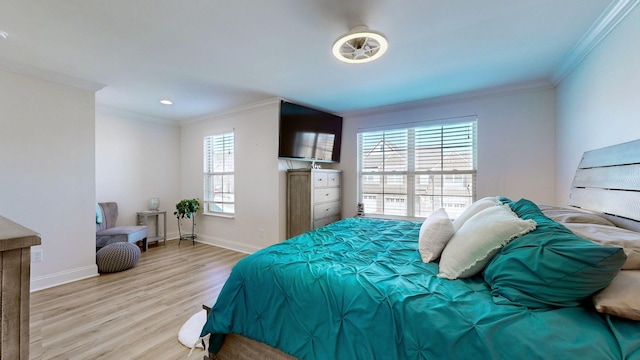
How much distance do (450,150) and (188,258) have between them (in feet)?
14.2

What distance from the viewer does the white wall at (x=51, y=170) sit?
266cm

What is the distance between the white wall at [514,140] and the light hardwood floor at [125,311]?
149 inches

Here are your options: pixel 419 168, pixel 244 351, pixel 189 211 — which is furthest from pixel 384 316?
pixel 189 211

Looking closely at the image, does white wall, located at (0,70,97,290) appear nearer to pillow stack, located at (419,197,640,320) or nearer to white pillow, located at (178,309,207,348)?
white pillow, located at (178,309,207,348)

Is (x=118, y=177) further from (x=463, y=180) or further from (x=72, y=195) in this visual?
(x=463, y=180)

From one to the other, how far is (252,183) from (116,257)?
2.03 m

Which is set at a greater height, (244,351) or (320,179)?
(320,179)

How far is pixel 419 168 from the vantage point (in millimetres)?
3859

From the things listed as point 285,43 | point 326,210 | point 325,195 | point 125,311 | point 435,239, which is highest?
point 285,43

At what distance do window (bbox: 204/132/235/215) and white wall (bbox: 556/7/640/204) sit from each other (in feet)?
15.2

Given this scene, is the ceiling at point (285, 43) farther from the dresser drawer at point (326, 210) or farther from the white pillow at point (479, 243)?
the dresser drawer at point (326, 210)

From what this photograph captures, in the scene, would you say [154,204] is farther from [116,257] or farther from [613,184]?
[613,184]

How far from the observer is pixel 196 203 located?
4.76m

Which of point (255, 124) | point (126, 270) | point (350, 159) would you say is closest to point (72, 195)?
point (126, 270)
